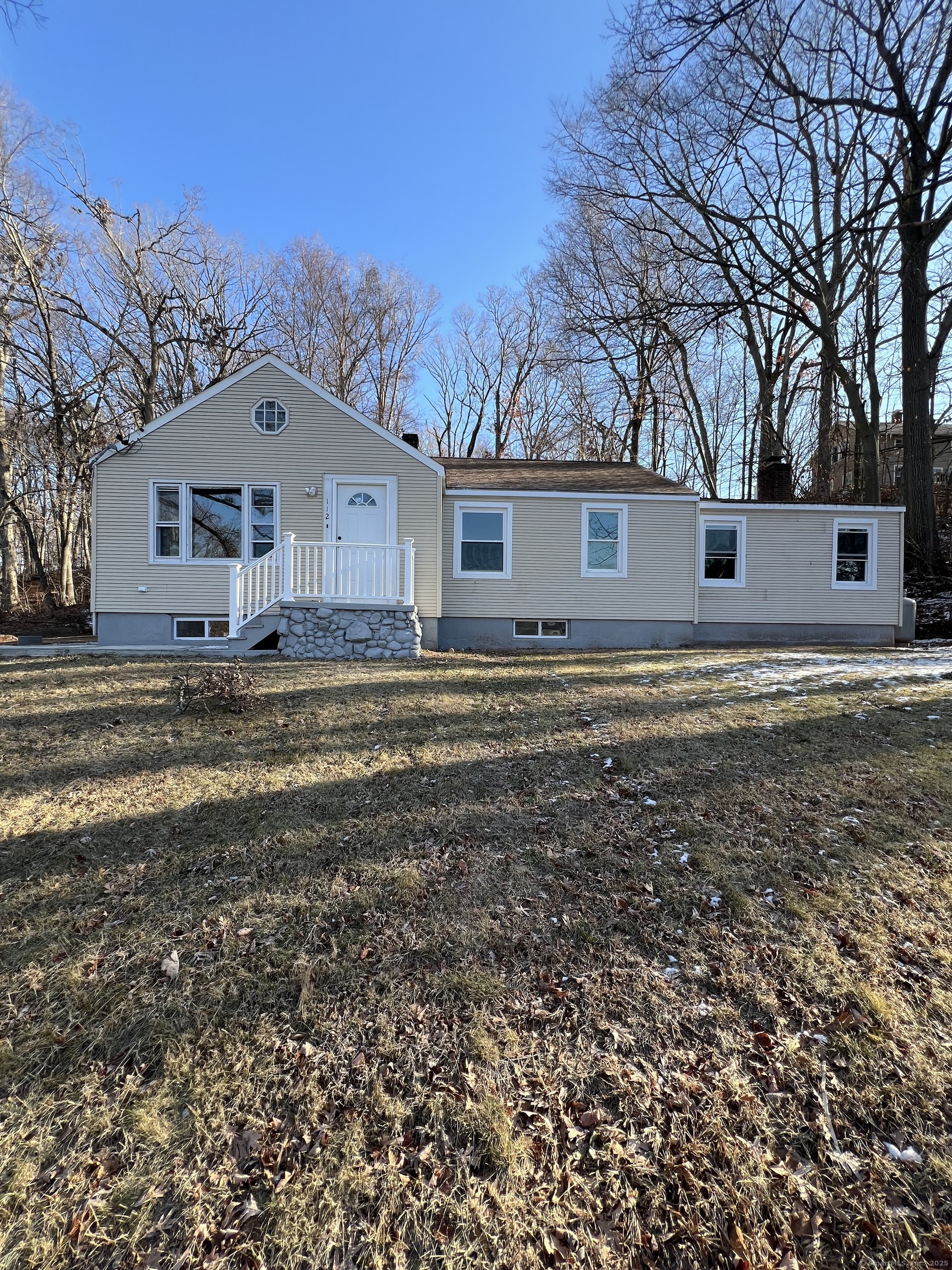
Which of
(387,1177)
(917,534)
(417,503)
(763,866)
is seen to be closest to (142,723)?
(387,1177)

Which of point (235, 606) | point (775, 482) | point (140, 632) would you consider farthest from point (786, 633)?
point (140, 632)

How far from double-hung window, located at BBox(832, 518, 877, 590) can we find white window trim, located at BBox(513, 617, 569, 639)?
5.61 metres

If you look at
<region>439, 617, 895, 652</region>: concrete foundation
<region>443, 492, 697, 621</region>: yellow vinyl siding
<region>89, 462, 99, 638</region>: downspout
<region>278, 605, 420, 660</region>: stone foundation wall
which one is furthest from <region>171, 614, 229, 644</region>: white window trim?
<region>443, 492, 697, 621</region>: yellow vinyl siding

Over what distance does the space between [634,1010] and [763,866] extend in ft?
4.78

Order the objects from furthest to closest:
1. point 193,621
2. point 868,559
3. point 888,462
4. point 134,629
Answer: point 888,462 < point 868,559 < point 193,621 < point 134,629

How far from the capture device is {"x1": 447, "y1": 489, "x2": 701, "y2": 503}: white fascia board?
37.6 ft

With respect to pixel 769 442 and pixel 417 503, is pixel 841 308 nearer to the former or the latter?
pixel 769 442

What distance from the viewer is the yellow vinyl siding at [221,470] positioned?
10609 mm

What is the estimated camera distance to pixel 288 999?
257cm

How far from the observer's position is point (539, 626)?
38.9 feet

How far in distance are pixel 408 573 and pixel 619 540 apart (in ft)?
15.1

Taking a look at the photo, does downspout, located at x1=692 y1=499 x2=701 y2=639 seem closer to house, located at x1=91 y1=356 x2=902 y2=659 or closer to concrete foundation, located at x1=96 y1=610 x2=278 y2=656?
house, located at x1=91 y1=356 x2=902 y2=659

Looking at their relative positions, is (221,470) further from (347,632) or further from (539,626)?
(539,626)

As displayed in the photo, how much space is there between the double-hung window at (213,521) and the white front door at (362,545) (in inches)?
49.6
